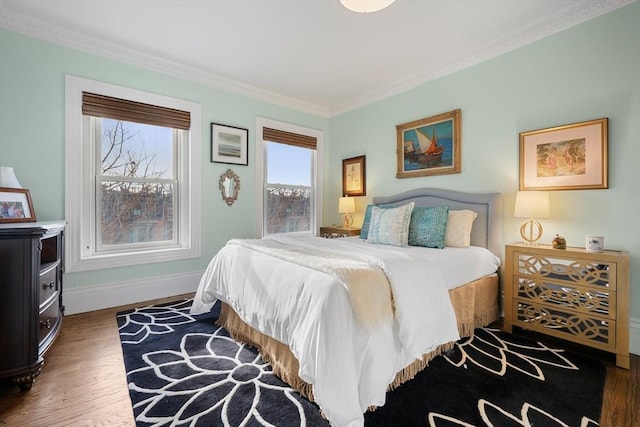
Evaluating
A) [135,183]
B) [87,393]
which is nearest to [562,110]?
[87,393]

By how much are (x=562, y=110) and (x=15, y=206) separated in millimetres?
4477

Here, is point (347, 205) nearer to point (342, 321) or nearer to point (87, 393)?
point (342, 321)

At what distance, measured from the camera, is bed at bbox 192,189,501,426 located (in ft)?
4.61

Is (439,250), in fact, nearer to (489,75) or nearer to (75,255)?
(489,75)

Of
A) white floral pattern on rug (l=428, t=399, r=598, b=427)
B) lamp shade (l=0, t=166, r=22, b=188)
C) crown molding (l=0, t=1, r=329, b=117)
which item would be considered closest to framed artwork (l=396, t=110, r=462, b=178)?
crown molding (l=0, t=1, r=329, b=117)

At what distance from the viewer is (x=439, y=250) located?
2.59 metres

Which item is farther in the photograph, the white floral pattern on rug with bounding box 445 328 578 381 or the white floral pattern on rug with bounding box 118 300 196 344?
the white floral pattern on rug with bounding box 118 300 196 344

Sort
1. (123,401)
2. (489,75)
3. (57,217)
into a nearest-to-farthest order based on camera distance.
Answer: (123,401)
(57,217)
(489,75)

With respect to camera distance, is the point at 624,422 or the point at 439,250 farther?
the point at 439,250

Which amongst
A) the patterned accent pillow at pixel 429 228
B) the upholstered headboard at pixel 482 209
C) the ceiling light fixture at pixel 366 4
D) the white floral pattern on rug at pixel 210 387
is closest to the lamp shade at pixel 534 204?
the upholstered headboard at pixel 482 209

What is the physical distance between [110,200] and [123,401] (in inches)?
88.3

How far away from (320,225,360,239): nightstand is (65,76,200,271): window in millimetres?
1771

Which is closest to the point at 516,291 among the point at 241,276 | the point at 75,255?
the point at 241,276

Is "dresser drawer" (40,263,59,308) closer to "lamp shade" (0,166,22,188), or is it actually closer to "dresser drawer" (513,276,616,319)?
"lamp shade" (0,166,22,188)
